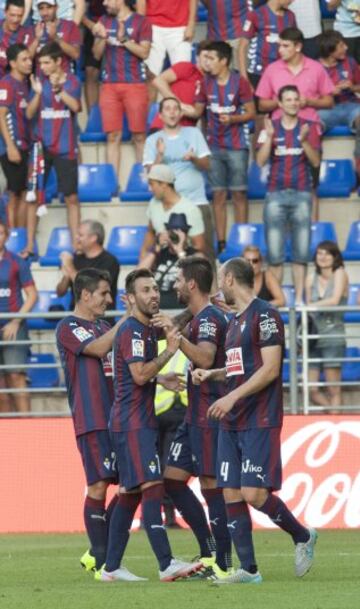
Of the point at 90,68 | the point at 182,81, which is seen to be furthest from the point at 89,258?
the point at 90,68

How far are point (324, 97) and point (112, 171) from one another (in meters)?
2.69

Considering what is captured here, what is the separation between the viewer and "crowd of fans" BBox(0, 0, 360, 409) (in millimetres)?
17281

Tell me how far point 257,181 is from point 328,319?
10.8 ft

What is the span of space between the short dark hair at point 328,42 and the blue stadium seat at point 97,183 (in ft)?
9.27

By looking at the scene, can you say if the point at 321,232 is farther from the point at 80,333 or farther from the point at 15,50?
the point at 80,333

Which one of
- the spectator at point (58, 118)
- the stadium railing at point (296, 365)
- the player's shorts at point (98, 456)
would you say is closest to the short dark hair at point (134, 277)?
the player's shorts at point (98, 456)

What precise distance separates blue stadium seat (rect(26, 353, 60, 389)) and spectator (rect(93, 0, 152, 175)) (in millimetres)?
3158

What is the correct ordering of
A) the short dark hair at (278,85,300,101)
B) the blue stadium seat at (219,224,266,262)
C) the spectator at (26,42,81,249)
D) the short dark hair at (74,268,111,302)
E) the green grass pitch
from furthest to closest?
the spectator at (26,42,81,249)
the blue stadium seat at (219,224,266,262)
the short dark hair at (278,85,300,101)
the short dark hair at (74,268,111,302)
the green grass pitch

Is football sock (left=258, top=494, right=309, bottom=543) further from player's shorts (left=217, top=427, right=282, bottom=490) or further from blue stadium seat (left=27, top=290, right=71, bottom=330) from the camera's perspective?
blue stadium seat (left=27, top=290, right=71, bottom=330)

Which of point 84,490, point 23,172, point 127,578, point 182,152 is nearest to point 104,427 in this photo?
point 127,578

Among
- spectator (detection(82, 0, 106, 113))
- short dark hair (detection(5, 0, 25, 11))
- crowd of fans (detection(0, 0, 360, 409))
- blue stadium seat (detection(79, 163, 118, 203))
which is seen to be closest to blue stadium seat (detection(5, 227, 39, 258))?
crowd of fans (detection(0, 0, 360, 409))

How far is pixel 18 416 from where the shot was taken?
1603 centimetres

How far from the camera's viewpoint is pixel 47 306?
17641mm

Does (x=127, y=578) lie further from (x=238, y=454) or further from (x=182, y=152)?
(x=182, y=152)
